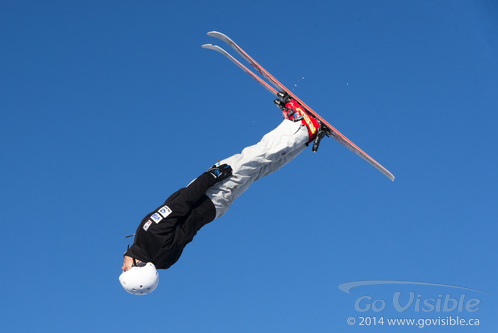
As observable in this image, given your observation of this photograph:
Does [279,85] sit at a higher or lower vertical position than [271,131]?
higher

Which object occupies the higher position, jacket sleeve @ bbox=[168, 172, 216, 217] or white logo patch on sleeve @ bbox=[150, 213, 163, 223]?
jacket sleeve @ bbox=[168, 172, 216, 217]

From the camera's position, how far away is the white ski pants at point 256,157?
9.87m

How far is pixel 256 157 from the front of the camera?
387 inches

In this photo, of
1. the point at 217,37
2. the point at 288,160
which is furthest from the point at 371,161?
the point at 217,37

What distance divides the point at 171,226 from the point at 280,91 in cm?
394

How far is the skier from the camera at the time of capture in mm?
9242

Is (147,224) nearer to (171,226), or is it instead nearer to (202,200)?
(171,226)

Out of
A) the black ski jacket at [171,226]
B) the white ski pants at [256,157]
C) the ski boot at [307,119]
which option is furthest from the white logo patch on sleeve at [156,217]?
the ski boot at [307,119]

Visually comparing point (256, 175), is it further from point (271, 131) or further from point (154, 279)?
point (154, 279)

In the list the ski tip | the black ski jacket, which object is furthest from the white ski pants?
the ski tip

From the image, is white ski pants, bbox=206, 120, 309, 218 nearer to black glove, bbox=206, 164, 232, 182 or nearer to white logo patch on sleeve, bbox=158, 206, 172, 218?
black glove, bbox=206, 164, 232, 182

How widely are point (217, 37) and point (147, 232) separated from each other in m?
4.74

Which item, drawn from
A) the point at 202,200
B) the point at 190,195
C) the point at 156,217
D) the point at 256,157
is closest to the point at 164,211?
the point at 156,217

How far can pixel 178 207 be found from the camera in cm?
938
